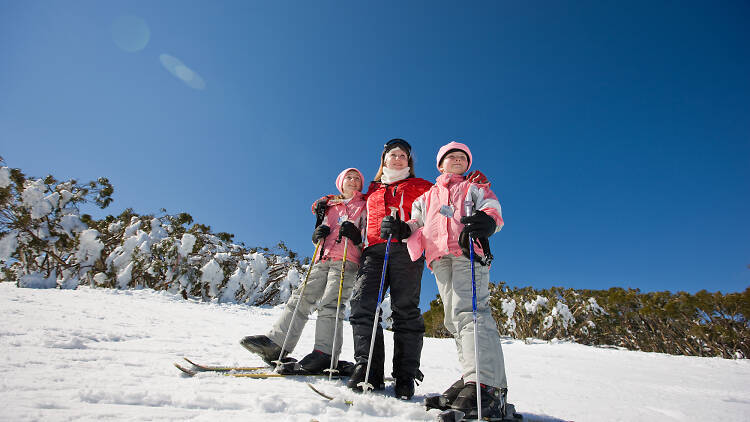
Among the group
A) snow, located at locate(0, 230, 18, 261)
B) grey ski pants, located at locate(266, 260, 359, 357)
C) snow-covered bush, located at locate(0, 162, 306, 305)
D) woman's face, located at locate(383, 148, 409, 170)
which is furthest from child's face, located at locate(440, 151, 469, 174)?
snow, located at locate(0, 230, 18, 261)

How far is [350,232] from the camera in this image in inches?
123

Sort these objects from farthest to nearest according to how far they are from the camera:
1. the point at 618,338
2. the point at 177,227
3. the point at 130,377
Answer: the point at 618,338 < the point at 177,227 < the point at 130,377

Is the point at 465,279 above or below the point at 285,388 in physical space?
above

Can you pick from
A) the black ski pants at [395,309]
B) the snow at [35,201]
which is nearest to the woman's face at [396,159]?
the black ski pants at [395,309]

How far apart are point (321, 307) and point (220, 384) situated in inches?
43.5

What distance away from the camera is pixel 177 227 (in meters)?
18.5

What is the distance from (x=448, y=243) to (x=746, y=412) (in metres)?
2.91

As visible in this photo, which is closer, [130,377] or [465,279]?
[130,377]

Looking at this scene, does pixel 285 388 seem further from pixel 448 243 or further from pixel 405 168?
pixel 405 168

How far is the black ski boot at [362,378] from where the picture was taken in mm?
2283

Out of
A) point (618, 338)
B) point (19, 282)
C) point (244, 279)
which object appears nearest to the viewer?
point (19, 282)

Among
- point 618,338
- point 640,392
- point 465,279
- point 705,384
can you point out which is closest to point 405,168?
point 465,279

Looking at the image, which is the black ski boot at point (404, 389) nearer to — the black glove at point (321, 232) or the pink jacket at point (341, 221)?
the pink jacket at point (341, 221)

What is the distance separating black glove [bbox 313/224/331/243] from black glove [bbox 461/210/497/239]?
1.71 m
